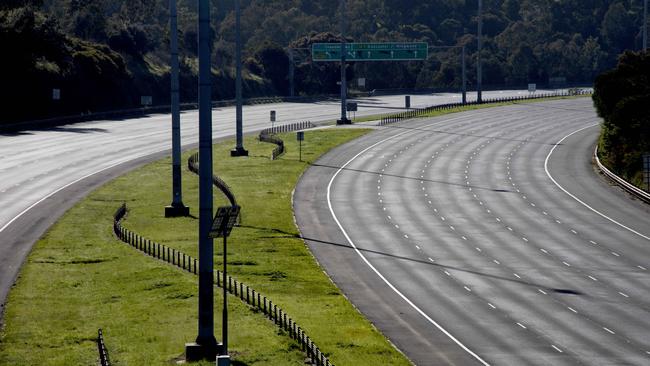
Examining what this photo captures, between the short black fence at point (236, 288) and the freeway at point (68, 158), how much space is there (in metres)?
5.01

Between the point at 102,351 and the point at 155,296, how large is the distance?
1230 centimetres

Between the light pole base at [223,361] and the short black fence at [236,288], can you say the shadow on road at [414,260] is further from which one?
the light pole base at [223,361]

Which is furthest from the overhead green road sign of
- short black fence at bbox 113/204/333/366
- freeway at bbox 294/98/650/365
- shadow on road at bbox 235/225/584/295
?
shadow on road at bbox 235/225/584/295

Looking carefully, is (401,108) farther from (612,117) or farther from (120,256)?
(120,256)

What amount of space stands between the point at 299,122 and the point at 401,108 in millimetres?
30454

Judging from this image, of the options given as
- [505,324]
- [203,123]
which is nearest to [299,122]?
[505,324]

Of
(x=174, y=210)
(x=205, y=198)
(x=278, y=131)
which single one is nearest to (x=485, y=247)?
(x=174, y=210)

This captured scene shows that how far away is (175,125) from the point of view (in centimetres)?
7075

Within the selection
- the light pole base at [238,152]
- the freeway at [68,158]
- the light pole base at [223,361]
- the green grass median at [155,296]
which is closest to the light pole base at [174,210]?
the green grass median at [155,296]

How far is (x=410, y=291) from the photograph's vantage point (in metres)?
57.5

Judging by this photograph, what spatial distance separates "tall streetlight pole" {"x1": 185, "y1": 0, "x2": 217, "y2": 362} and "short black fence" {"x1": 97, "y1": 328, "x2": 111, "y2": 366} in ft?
9.24

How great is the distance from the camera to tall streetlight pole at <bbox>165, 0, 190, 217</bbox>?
6788 centimetres

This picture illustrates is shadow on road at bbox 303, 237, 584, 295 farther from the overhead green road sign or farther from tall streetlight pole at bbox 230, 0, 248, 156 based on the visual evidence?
the overhead green road sign

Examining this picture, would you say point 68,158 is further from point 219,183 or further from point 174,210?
point 174,210
